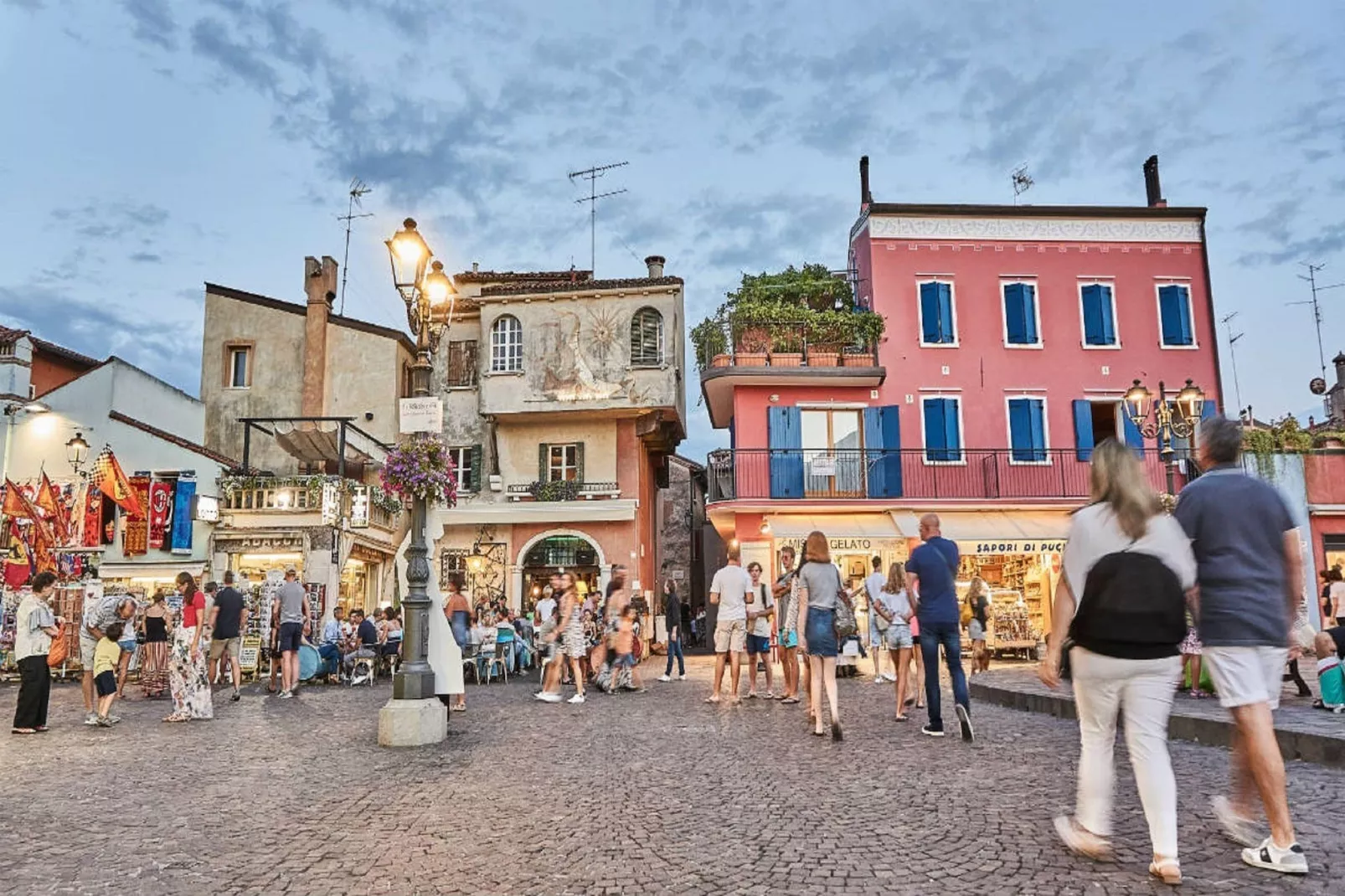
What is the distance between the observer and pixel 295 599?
46.7 feet

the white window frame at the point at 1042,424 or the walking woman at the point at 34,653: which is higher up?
the white window frame at the point at 1042,424

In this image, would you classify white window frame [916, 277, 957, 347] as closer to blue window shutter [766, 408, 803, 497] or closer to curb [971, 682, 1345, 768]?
blue window shutter [766, 408, 803, 497]

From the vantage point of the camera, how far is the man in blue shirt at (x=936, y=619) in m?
7.93

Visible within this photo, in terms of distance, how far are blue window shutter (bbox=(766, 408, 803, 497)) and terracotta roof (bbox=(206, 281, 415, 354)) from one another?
11.5 meters

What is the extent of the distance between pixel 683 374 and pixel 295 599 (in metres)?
16.6

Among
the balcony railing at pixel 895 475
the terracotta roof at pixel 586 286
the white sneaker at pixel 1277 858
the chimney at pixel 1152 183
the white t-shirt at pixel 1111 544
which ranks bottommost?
the white sneaker at pixel 1277 858

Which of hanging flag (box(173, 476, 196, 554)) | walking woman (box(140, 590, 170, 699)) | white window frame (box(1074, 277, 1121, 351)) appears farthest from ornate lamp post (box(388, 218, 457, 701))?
white window frame (box(1074, 277, 1121, 351))

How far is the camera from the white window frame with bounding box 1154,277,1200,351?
79.9ft

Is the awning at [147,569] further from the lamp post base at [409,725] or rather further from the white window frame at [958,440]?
the white window frame at [958,440]

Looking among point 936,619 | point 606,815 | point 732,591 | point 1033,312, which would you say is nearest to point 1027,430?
point 1033,312

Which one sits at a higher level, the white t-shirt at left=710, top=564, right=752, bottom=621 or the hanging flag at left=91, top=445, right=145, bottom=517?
the hanging flag at left=91, top=445, right=145, bottom=517

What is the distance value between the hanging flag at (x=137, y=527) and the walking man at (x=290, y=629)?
9.52 meters

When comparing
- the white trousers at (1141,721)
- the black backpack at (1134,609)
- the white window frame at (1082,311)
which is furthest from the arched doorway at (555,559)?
the black backpack at (1134,609)

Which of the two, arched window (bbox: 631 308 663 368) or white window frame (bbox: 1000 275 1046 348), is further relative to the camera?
arched window (bbox: 631 308 663 368)
